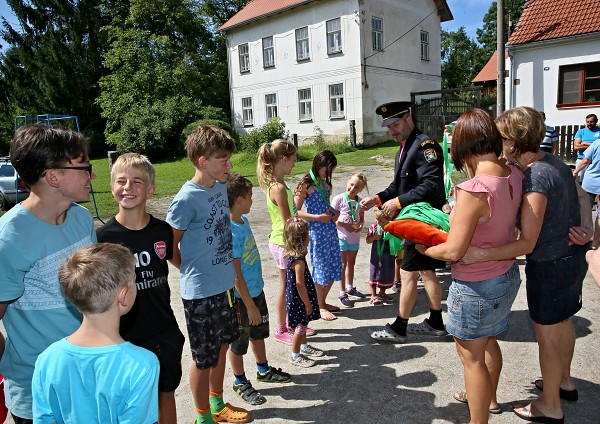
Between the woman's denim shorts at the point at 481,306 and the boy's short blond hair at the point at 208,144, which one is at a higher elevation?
the boy's short blond hair at the point at 208,144

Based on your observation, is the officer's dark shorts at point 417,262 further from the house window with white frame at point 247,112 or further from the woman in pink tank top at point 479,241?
the house window with white frame at point 247,112

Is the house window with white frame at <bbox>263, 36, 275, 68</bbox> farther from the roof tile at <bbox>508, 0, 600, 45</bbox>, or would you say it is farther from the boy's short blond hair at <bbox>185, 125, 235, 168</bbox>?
the boy's short blond hair at <bbox>185, 125, 235, 168</bbox>

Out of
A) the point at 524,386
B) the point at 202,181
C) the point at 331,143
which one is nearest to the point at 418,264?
the point at 524,386

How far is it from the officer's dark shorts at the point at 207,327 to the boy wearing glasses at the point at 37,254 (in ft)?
2.95

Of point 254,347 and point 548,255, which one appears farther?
point 254,347

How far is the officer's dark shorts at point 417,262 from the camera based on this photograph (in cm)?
417

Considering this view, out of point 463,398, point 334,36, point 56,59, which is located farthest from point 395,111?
point 56,59

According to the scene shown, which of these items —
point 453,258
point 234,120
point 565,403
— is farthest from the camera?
point 234,120

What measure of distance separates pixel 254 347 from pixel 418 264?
1697mm

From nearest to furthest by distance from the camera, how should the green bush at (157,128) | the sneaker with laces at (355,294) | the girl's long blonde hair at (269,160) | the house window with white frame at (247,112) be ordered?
the girl's long blonde hair at (269,160)
the sneaker with laces at (355,294)
the green bush at (157,128)
the house window with white frame at (247,112)

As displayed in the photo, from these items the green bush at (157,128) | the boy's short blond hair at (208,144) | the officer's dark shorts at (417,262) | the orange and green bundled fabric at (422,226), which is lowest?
the officer's dark shorts at (417,262)

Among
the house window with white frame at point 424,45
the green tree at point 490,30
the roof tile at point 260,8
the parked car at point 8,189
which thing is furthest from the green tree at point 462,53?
the parked car at point 8,189

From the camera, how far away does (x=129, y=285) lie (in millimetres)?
1849

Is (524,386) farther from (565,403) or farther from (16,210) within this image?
(16,210)
